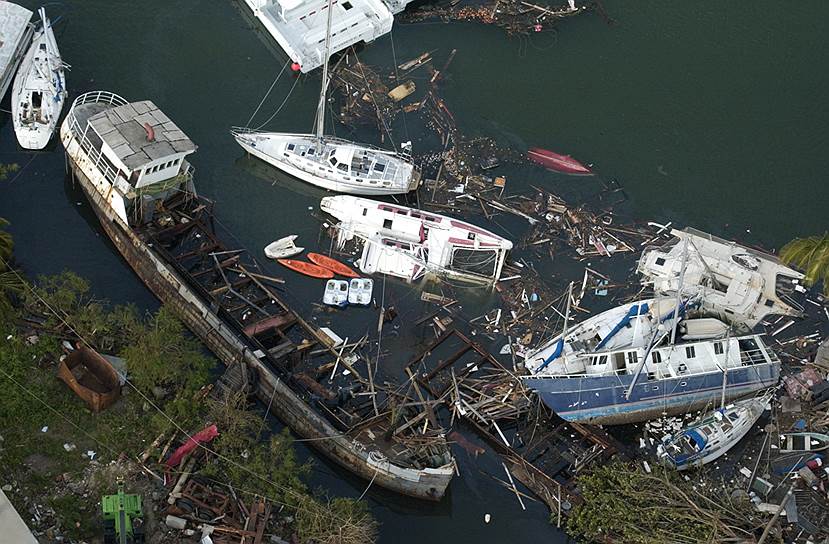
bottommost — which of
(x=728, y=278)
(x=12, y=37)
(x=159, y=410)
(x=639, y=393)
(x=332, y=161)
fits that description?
(x=639, y=393)

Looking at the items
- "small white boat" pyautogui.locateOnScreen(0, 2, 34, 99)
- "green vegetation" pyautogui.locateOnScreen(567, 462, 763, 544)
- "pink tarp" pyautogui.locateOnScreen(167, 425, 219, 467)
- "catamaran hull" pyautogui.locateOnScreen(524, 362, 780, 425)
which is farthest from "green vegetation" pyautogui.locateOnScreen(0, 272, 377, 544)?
"small white boat" pyautogui.locateOnScreen(0, 2, 34, 99)

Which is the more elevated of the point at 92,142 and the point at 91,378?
the point at 92,142

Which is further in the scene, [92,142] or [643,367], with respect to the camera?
[92,142]

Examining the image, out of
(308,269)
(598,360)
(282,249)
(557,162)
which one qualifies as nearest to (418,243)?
(308,269)

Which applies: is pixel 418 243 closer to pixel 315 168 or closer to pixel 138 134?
pixel 315 168

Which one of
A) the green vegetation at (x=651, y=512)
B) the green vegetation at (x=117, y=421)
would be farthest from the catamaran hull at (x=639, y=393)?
the green vegetation at (x=117, y=421)

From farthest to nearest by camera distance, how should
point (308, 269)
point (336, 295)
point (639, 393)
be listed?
1. point (308, 269)
2. point (336, 295)
3. point (639, 393)

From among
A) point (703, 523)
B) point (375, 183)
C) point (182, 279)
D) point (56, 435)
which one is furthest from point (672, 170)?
point (56, 435)

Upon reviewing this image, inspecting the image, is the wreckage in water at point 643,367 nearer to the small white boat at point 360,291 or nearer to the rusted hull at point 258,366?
the rusted hull at point 258,366
